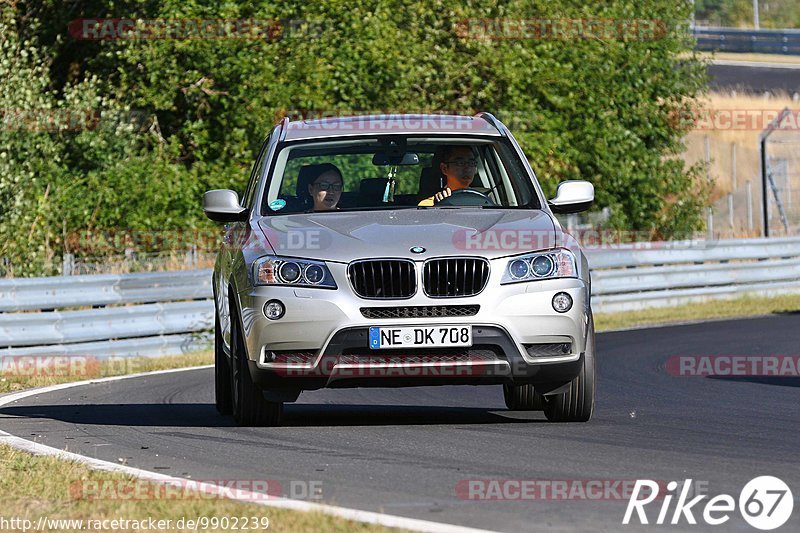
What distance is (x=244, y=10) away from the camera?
26.6 meters

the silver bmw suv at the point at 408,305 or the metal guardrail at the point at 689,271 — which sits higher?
the silver bmw suv at the point at 408,305

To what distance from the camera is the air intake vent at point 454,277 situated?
8742 millimetres

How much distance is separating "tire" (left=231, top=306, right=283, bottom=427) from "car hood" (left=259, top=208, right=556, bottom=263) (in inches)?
27.1

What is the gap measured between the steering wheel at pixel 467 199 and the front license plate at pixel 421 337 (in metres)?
1.33

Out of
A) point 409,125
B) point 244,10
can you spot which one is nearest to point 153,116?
point 244,10

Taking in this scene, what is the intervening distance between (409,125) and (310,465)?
3.34 meters

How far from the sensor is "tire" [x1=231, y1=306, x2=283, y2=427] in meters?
9.29

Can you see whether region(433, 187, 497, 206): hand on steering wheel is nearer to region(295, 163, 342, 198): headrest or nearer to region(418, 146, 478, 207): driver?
region(418, 146, 478, 207): driver
